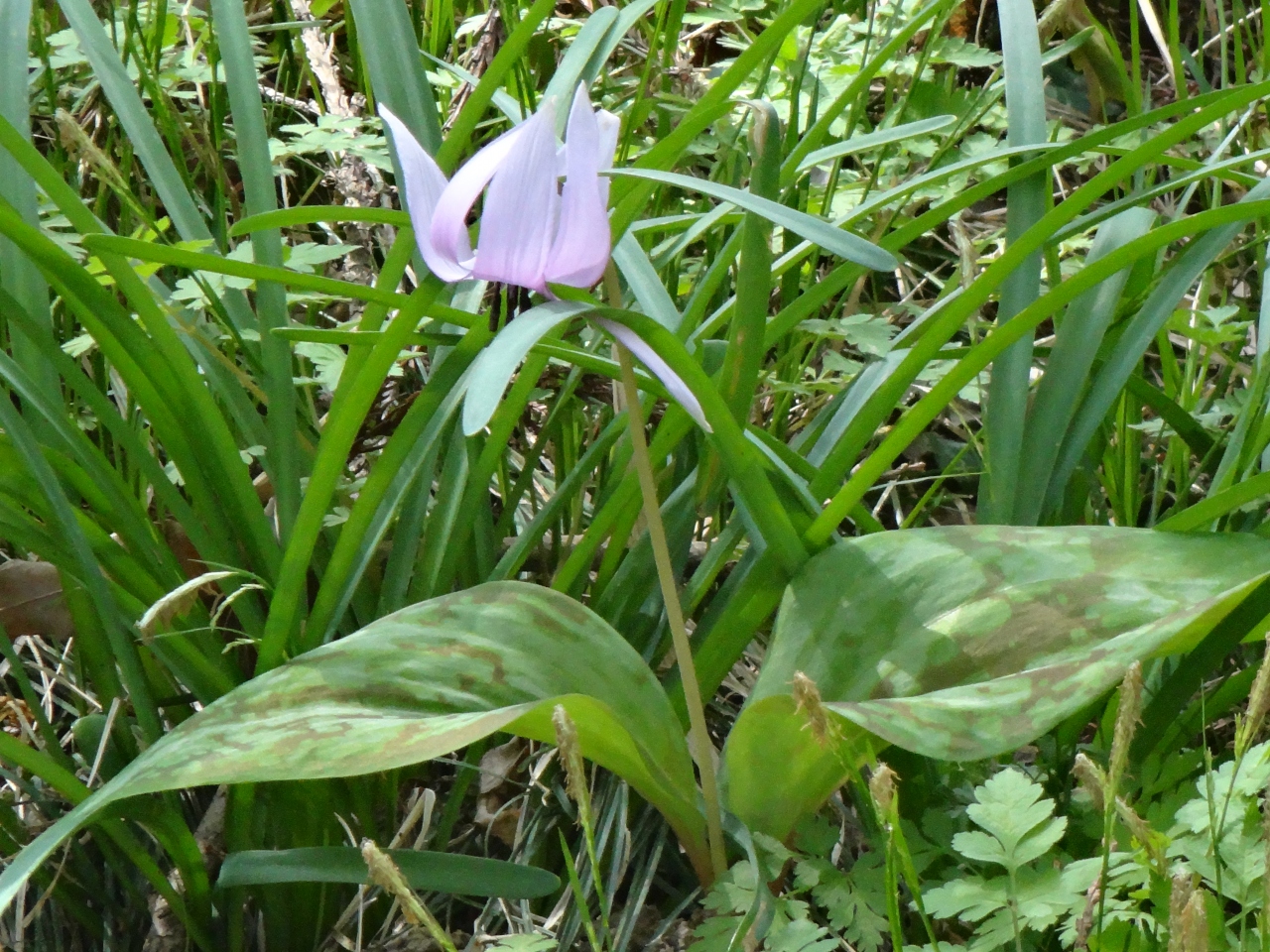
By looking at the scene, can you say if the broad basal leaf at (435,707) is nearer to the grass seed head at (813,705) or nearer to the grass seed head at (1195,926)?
the grass seed head at (813,705)

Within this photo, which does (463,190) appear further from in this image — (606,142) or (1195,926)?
(1195,926)

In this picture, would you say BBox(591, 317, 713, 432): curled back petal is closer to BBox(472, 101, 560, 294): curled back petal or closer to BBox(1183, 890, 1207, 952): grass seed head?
BBox(472, 101, 560, 294): curled back petal

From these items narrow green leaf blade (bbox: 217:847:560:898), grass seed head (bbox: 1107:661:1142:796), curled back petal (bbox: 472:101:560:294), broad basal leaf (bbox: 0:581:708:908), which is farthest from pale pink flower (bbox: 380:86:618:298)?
narrow green leaf blade (bbox: 217:847:560:898)

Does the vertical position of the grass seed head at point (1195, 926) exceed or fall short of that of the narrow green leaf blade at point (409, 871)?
→ it exceeds it

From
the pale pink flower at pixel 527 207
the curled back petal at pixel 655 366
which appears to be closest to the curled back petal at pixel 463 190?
the pale pink flower at pixel 527 207

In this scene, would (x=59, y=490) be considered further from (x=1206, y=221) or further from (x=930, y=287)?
(x=930, y=287)

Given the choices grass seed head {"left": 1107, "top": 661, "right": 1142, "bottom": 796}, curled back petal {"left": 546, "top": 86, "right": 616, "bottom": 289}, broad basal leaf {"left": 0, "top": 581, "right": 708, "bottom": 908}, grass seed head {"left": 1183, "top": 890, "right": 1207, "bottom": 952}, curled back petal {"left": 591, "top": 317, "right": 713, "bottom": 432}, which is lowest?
broad basal leaf {"left": 0, "top": 581, "right": 708, "bottom": 908}

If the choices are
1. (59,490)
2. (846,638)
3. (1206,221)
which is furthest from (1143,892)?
(59,490)
